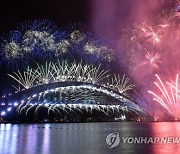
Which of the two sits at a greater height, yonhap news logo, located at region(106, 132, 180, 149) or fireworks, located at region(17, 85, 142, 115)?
fireworks, located at region(17, 85, 142, 115)

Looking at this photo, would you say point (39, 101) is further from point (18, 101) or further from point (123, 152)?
point (123, 152)

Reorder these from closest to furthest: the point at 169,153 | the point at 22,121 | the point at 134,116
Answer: the point at 169,153 → the point at 22,121 → the point at 134,116

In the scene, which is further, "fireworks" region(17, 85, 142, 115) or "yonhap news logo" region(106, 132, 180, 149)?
"fireworks" region(17, 85, 142, 115)

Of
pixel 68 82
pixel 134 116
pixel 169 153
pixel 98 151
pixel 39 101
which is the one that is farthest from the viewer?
pixel 134 116

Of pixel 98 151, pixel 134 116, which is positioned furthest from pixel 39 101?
pixel 98 151

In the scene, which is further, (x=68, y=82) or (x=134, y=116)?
(x=134, y=116)

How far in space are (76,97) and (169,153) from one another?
2957 inches

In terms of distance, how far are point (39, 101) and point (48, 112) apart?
12002mm

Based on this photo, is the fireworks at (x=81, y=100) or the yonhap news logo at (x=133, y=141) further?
the fireworks at (x=81, y=100)

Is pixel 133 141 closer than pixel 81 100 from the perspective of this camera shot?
Yes

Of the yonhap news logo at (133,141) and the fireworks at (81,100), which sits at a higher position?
the fireworks at (81,100)

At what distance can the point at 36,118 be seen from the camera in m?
107

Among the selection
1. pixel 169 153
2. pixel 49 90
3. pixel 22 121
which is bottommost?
pixel 169 153

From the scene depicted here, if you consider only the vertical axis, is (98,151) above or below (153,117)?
below
